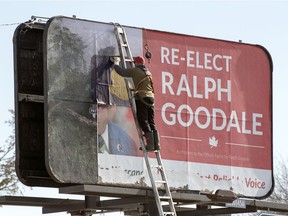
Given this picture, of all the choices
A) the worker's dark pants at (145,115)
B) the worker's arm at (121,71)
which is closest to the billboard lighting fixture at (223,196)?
the worker's dark pants at (145,115)

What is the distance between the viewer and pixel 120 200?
19.8 meters

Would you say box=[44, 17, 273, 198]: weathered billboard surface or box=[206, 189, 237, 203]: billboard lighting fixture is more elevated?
box=[44, 17, 273, 198]: weathered billboard surface

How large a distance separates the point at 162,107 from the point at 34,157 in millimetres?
2408

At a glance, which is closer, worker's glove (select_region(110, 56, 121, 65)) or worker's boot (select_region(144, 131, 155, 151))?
worker's boot (select_region(144, 131, 155, 151))

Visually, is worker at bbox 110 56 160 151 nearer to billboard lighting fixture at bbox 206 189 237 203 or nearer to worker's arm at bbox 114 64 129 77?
worker's arm at bbox 114 64 129 77

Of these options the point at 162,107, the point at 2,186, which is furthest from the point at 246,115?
the point at 2,186

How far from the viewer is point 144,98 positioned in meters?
19.2

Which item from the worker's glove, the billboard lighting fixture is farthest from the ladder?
the billboard lighting fixture

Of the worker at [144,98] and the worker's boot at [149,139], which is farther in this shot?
the worker's boot at [149,139]

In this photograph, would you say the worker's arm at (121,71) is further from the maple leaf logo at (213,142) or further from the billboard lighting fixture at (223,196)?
the billboard lighting fixture at (223,196)

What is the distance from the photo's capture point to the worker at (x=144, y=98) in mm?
19188

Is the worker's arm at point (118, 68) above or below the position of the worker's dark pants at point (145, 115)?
above

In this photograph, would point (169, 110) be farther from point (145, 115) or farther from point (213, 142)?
point (145, 115)

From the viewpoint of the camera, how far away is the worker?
1919cm
